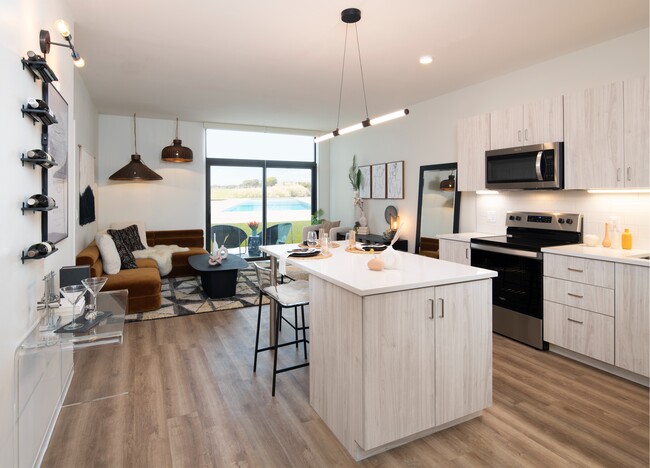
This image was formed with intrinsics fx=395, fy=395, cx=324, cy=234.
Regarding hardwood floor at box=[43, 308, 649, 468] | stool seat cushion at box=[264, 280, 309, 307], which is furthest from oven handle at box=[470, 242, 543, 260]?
stool seat cushion at box=[264, 280, 309, 307]

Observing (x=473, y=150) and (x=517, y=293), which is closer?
(x=517, y=293)

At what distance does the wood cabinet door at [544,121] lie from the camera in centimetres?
→ 342

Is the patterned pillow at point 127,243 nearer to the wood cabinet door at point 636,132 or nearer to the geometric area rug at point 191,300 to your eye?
the geometric area rug at point 191,300

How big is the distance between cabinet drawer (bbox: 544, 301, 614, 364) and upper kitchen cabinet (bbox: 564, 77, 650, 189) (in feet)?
3.38

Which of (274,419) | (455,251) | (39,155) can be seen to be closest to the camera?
(39,155)

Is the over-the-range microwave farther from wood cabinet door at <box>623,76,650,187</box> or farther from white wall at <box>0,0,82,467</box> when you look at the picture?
white wall at <box>0,0,82,467</box>

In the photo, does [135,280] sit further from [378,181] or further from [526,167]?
[526,167]

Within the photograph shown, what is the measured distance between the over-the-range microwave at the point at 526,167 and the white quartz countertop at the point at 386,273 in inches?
63.1

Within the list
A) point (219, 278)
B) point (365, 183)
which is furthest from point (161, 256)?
point (365, 183)

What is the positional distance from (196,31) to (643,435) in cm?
408

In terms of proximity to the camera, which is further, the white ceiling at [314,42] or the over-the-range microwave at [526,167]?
the over-the-range microwave at [526,167]

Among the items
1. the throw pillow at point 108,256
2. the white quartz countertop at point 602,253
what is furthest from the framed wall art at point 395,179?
the throw pillow at point 108,256

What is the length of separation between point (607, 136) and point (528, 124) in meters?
0.73

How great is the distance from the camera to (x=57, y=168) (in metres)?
2.41
